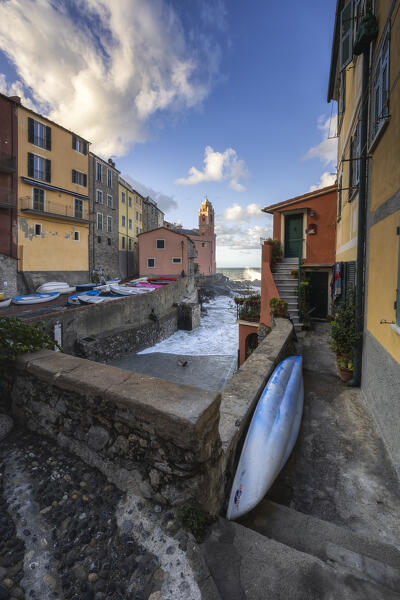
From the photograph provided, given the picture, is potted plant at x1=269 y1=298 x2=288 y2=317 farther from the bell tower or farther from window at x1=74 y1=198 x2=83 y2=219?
the bell tower

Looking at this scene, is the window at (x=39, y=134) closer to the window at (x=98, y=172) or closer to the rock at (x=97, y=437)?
the window at (x=98, y=172)

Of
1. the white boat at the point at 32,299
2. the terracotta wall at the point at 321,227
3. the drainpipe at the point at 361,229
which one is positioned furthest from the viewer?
the white boat at the point at 32,299

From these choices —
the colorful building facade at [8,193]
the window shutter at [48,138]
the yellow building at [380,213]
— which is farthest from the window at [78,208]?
the yellow building at [380,213]

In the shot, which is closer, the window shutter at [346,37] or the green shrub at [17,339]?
the green shrub at [17,339]

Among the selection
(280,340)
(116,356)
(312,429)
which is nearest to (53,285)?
(116,356)

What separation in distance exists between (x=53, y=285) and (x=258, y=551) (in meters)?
22.6

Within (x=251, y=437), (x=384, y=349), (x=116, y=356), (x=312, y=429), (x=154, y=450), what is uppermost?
(x=384, y=349)

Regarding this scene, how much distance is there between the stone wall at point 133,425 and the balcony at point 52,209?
22124mm

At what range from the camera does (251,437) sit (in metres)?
2.75

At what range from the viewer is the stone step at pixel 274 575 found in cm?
149

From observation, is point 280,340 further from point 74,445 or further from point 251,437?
point 74,445

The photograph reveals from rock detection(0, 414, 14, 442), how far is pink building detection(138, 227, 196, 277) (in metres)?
29.2

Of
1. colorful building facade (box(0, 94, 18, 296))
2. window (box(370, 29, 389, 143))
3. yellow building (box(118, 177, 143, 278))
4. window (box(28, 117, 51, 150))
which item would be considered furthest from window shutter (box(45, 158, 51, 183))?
window (box(370, 29, 389, 143))

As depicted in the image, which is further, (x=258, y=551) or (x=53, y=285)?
(x=53, y=285)
